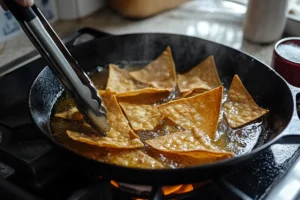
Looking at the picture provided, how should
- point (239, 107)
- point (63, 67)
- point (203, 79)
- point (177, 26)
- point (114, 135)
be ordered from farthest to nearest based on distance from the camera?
1. point (177, 26)
2. point (203, 79)
3. point (239, 107)
4. point (114, 135)
5. point (63, 67)

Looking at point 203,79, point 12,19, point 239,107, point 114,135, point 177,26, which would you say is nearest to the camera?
point 114,135

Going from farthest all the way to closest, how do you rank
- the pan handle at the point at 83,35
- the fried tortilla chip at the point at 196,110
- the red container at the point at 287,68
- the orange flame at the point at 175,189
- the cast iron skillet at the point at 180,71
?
the pan handle at the point at 83,35 → the red container at the point at 287,68 → the fried tortilla chip at the point at 196,110 → the orange flame at the point at 175,189 → the cast iron skillet at the point at 180,71

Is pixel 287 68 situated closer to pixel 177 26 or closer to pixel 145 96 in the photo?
pixel 145 96

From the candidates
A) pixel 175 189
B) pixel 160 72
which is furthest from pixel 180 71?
pixel 175 189

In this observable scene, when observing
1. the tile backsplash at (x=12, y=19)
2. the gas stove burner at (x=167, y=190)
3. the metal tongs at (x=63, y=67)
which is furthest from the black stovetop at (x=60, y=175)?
the tile backsplash at (x=12, y=19)

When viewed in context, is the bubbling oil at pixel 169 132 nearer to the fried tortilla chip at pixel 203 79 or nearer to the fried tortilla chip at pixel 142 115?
the fried tortilla chip at pixel 142 115

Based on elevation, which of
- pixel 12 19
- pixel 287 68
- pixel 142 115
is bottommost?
pixel 287 68
